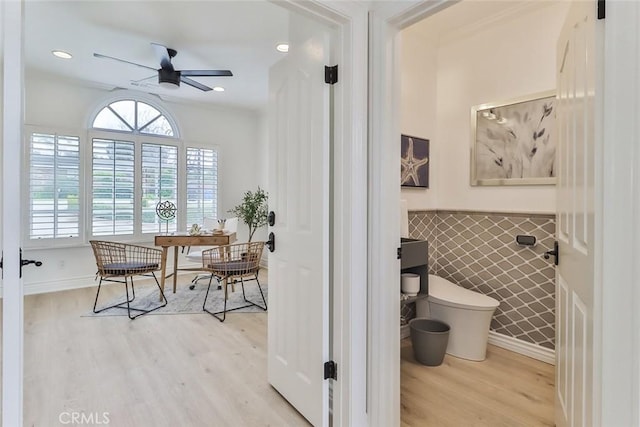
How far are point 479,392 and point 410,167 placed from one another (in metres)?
1.73

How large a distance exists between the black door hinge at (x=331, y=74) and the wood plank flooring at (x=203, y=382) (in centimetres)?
178

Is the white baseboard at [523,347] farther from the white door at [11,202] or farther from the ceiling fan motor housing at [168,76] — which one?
the ceiling fan motor housing at [168,76]

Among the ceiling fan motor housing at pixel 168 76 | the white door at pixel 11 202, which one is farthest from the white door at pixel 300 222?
the ceiling fan motor housing at pixel 168 76

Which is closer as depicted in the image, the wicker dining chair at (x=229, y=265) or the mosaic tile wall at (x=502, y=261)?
the mosaic tile wall at (x=502, y=261)

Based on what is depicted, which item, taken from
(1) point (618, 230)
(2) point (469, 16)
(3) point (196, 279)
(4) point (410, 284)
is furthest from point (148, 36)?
(1) point (618, 230)

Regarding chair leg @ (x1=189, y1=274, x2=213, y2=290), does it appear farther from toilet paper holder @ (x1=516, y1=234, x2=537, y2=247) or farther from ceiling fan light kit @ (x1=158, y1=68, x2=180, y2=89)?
toilet paper holder @ (x1=516, y1=234, x2=537, y2=247)

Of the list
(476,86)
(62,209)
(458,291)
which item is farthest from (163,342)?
(476,86)

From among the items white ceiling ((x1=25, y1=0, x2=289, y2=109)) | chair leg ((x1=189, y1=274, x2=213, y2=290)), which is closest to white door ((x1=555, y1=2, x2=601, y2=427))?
white ceiling ((x1=25, y1=0, x2=289, y2=109))

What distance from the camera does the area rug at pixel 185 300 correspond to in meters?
3.46

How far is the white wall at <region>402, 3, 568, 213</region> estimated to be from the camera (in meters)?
2.41

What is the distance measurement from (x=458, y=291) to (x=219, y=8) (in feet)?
9.96

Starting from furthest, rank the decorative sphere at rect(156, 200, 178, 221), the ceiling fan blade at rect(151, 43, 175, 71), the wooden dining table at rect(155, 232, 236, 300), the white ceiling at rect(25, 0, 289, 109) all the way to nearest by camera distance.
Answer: the decorative sphere at rect(156, 200, 178, 221) → the wooden dining table at rect(155, 232, 236, 300) → the ceiling fan blade at rect(151, 43, 175, 71) → the white ceiling at rect(25, 0, 289, 109)

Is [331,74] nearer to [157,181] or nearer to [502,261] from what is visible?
[502,261]

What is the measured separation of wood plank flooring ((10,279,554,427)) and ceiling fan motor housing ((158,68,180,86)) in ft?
8.25
